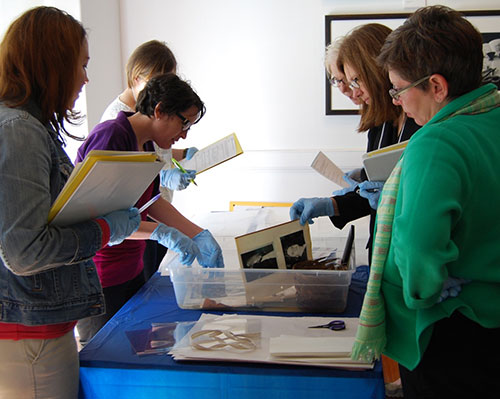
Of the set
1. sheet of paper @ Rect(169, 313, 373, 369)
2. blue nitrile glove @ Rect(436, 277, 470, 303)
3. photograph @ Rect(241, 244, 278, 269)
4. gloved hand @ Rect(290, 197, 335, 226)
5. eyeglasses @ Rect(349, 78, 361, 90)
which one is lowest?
sheet of paper @ Rect(169, 313, 373, 369)

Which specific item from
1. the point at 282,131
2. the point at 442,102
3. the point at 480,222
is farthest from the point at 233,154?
the point at 282,131

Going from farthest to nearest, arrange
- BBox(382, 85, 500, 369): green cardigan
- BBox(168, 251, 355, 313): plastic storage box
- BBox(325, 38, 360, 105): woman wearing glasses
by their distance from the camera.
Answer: BBox(325, 38, 360, 105): woman wearing glasses → BBox(168, 251, 355, 313): plastic storage box → BBox(382, 85, 500, 369): green cardigan

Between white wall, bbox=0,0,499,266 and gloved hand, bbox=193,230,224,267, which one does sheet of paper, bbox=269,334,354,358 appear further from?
white wall, bbox=0,0,499,266

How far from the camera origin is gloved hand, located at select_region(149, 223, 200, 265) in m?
1.53

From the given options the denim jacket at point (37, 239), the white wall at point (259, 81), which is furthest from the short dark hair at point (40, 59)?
the white wall at point (259, 81)

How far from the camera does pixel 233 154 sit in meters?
1.73

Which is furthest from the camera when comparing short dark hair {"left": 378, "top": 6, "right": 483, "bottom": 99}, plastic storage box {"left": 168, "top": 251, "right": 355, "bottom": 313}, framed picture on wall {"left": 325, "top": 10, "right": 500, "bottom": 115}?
framed picture on wall {"left": 325, "top": 10, "right": 500, "bottom": 115}

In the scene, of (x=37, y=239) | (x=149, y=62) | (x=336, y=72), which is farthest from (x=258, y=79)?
(x=37, y=239)

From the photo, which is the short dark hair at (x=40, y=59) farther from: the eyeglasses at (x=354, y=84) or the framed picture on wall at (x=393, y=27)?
the framed picture on wall at (x=393, y=27)

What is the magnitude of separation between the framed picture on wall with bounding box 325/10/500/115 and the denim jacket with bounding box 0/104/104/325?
2.65 meters

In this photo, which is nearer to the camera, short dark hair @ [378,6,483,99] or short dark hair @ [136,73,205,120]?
short dark hair @ [378,6,483,99]

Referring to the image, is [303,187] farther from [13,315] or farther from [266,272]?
[13,315]

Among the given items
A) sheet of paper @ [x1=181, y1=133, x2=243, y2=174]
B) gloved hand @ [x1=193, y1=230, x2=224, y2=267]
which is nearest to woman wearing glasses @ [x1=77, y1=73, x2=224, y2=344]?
gloved hand @ [x1=193, y1=230, x2=224, y2=267]

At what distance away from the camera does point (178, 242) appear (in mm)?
1527
